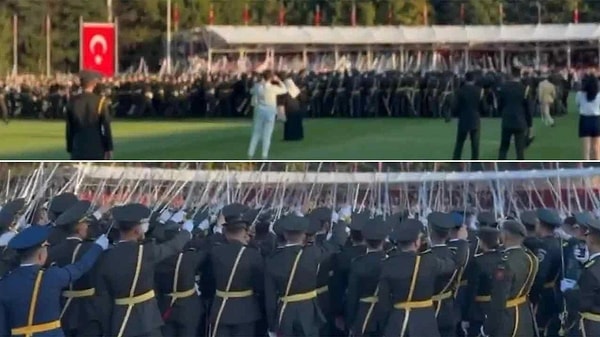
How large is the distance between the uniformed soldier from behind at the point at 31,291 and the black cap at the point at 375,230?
2.31 meters

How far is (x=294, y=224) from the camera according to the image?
25.8ft

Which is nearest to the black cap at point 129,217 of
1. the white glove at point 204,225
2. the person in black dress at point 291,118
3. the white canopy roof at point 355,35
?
the white glove at point 204,225

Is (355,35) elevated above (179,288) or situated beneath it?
elevated above

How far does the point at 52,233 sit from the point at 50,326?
1221mm

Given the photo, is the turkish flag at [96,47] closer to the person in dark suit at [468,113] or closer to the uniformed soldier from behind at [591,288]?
the person in dark suit at [468,113]

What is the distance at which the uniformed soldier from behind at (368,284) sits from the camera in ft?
26.3

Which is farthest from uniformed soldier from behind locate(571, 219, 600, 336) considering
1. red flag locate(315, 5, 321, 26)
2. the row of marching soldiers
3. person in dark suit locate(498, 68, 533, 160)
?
red flag locate(315, 5, 321, 26)

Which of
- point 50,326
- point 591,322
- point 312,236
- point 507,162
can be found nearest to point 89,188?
point 507,162

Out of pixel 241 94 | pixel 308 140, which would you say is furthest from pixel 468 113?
pixel 241 94

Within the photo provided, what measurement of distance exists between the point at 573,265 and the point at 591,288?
1483mm

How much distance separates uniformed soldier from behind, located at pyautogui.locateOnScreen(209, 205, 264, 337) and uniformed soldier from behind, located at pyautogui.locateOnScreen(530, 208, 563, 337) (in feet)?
7.71

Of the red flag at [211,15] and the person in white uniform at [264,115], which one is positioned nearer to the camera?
the person in white uniform at [264,115]

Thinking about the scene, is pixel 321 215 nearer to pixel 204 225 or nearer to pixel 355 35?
pixel 204 225

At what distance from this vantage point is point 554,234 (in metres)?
9.07
